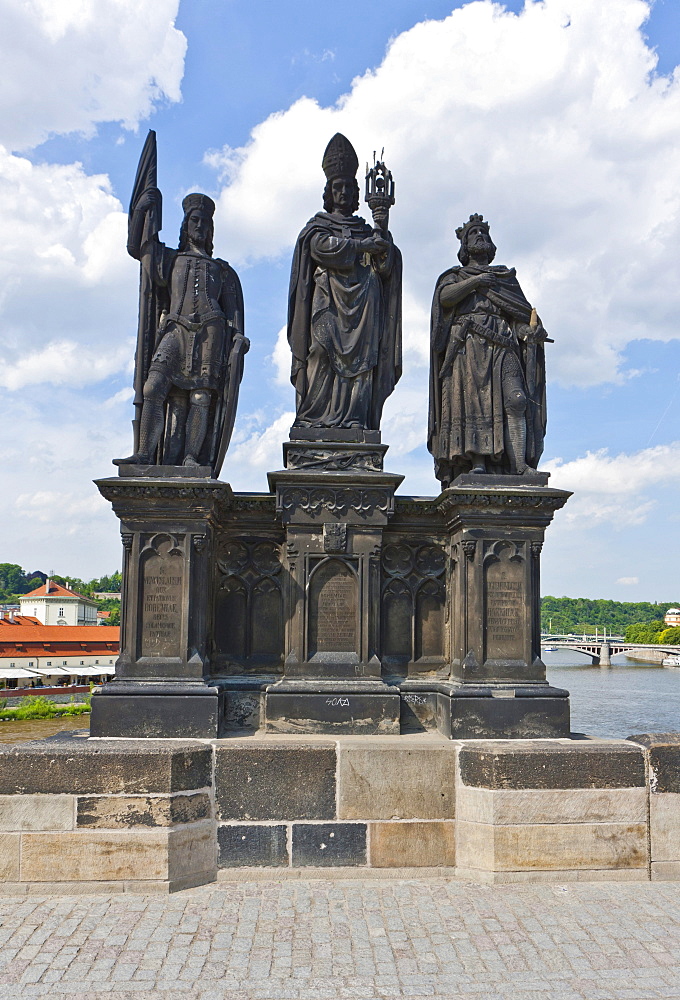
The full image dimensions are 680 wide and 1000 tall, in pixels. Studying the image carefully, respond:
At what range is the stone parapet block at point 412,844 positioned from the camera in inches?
253

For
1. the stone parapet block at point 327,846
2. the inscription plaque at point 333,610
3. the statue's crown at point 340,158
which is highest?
the statue's crown at point 340,158

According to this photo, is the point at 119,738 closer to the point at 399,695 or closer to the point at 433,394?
the point at 399,695

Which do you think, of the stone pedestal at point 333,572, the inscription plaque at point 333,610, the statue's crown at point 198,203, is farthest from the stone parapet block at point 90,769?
the statue's crown at point 198,203

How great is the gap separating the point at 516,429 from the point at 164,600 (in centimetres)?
370

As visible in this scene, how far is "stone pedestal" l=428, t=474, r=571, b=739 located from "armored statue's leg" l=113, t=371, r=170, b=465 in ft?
9.16

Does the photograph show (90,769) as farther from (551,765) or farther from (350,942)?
(551,765)

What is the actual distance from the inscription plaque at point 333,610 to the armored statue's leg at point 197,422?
65.0 inches

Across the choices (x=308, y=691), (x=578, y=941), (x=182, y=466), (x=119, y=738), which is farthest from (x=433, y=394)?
(x=578, y=941)

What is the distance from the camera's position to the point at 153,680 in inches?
280

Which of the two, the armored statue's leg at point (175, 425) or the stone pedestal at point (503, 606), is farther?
the armored statue's leg at point (175, 425)

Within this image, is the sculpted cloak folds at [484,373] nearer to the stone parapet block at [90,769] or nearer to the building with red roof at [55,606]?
the stone parapet block at [90,769]

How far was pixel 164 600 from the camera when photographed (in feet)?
23.7

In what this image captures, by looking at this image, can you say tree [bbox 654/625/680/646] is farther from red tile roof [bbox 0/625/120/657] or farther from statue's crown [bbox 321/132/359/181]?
statue's crown [bbox 321/132/359/181]

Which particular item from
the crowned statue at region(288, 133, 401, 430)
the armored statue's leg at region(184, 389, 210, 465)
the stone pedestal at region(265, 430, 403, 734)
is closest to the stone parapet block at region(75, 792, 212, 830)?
the stone pedestal at region(265, 430, 403, 734)
